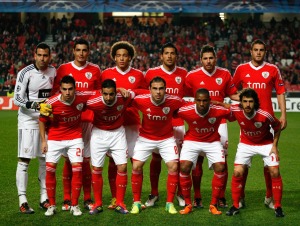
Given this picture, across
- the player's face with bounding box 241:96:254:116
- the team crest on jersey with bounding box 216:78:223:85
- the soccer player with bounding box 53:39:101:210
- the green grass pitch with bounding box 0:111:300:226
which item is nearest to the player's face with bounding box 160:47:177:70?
the team crest on jersey with bounding box 216:78:223:85

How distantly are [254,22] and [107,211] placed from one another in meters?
Answer: 25.6

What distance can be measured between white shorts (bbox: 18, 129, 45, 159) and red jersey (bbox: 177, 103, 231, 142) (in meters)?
1.87

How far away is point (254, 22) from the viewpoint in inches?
1251

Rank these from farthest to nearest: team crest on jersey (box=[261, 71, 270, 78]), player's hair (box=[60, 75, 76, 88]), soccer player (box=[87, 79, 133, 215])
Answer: team crest on jersey (box=[261, 71, 270, 78])
soccer player (box=[87, 79, 133, 215])
player's hair (box=[60, 75, 76, 88])

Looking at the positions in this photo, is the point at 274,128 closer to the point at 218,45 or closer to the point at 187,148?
the point at 187,148

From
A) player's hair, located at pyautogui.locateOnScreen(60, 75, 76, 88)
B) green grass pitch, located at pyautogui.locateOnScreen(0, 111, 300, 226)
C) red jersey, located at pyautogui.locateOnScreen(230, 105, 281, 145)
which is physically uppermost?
player's hair, located at pyautogui.locateOnScreen(60, 75, 76, 88)

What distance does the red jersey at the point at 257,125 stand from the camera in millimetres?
7480

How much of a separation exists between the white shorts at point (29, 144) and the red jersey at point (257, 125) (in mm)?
2548

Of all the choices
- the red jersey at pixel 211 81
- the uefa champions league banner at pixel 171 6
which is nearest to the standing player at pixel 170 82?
the red jersey at pixel 211 81

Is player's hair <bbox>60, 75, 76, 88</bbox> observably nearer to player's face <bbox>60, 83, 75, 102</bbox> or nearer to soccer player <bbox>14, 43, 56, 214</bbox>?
player's face <bbox>60, 83, 75, 102</bbox>

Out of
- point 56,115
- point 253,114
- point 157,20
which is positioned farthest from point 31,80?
point 157,20

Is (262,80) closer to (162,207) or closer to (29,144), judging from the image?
(162,207)

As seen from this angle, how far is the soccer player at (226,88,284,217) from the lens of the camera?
7.43 meters

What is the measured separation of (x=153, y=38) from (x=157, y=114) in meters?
23.4
